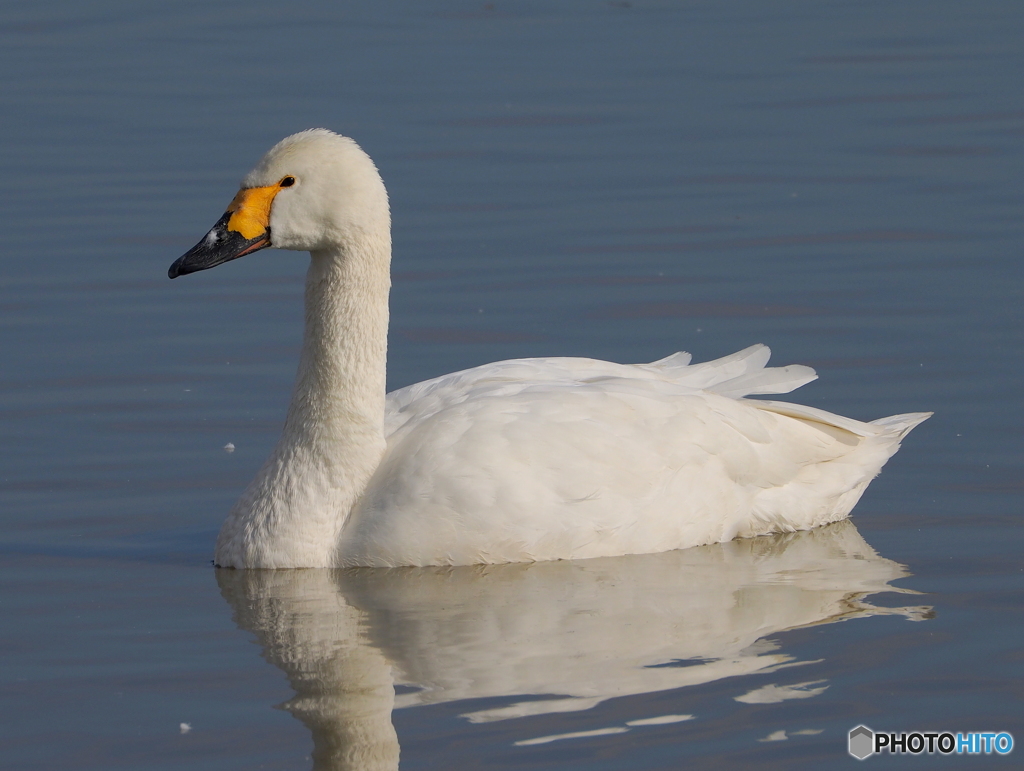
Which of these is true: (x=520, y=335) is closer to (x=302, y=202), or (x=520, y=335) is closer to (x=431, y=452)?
(x=431, y=452)

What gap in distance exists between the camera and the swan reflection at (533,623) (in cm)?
700

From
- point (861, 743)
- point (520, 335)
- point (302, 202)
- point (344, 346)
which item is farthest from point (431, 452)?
point (520, 335)

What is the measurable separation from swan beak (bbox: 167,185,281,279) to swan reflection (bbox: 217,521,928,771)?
142 cm

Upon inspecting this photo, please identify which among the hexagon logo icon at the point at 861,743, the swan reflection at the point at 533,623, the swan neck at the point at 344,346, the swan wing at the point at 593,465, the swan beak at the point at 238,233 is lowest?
the hexagon logo icon at the point at 861,743

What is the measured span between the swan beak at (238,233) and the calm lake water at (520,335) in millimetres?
1342

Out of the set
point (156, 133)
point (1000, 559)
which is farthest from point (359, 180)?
point (156, 133)

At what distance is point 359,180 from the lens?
28.3 ft

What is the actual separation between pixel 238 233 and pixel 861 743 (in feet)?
12.3

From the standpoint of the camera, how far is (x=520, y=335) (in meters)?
11.5

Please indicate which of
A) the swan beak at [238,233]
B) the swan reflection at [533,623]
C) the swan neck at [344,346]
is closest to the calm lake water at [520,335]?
the swan reflection at [533,623]

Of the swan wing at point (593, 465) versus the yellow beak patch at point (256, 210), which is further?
the yellow beak patch at point (256, 210)

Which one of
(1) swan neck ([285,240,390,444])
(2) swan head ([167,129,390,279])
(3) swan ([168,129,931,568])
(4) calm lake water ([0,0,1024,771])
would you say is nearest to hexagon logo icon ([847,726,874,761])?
(4) calm lake water ([0,0,1024,771])

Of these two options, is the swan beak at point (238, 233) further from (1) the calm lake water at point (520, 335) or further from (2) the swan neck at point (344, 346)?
(1) the calm lake water at point (520, 335)

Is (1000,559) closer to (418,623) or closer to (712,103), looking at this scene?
(418,623)
